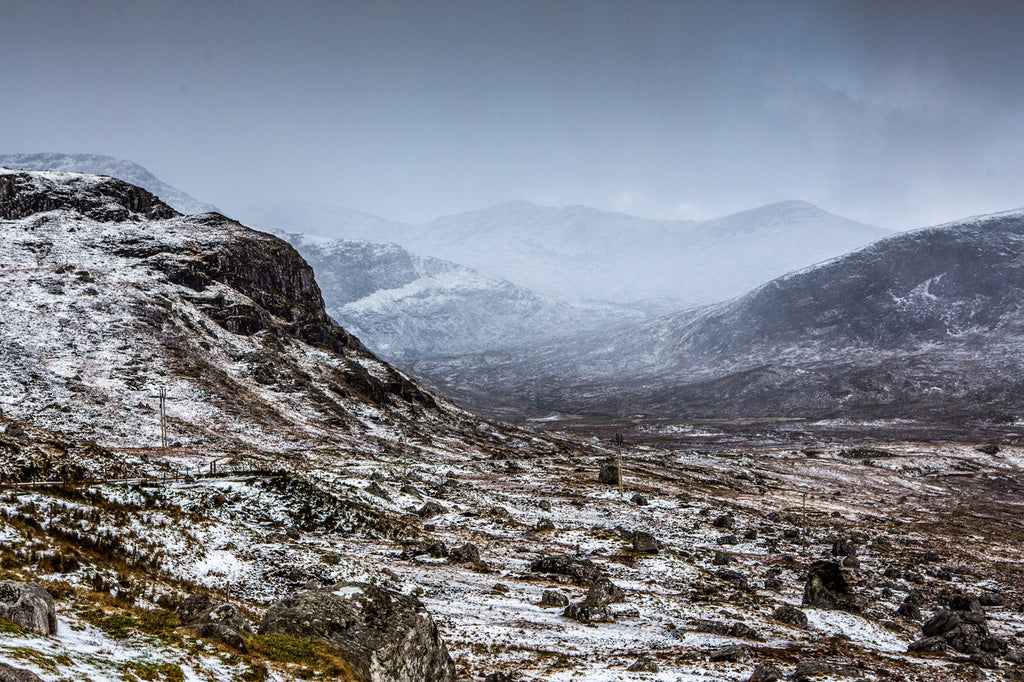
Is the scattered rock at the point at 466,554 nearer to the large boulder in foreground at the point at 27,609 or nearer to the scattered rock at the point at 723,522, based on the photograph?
the large boulder in foreground at the point at 27,609

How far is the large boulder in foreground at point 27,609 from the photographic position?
1319 centimetres

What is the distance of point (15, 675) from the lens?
1005 cm

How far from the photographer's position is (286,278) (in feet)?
482

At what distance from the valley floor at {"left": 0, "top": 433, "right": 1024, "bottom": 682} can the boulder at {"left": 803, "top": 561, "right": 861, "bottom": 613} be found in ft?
5.13

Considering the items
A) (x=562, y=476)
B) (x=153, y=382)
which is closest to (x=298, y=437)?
(x=153, y=382)

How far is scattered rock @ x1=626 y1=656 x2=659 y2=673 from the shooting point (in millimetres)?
22328

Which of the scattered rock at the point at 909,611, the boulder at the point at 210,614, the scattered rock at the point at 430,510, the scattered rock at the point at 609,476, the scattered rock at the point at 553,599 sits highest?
the boulder at the point at 210,614

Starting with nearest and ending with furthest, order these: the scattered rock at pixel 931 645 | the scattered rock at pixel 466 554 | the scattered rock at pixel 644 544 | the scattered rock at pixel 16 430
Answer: the scattered rock at pixel 931 645 → the scattered rock at pixel 466 554 → the scattered rock at pixel 644 544 → the scattered rock at pixel 16 430

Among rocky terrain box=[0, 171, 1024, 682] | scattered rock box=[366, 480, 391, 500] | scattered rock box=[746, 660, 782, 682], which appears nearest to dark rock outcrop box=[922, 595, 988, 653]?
rocky terrain box=[0, 171, 1024, 682]

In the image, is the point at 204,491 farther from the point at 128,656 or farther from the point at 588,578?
the point at 128,656

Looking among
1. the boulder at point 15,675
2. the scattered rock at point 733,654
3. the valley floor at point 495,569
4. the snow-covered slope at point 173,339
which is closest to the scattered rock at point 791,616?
the valley floor at point 495,569

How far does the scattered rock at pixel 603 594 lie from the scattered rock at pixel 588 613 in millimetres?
509

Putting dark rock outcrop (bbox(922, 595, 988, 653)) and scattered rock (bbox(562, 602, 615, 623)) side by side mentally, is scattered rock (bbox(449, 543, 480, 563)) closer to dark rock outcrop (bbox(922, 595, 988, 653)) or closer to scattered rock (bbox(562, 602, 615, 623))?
scattered rock (bbox(562, 602, 615, 623))

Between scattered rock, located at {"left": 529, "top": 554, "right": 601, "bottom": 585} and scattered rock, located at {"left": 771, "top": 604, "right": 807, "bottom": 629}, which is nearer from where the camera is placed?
scattered rock, located at {"left": 771, "top": 604, "right": 807, "bottom": 629}
